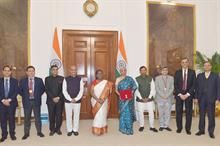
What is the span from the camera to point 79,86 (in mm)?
6027

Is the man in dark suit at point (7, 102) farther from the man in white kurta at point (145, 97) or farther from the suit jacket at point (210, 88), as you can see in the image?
the suit jacket at point (210, 88)

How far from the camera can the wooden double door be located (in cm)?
798

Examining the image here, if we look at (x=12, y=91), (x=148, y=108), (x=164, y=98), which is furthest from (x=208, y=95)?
(x=12, y=91)

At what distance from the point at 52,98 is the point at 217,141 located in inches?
132

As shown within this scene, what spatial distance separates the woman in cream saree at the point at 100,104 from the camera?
599cm

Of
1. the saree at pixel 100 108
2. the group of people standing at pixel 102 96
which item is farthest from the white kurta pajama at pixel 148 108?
the saree at pixel 100 108

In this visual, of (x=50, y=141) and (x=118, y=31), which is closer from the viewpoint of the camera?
(x=50, y=141)

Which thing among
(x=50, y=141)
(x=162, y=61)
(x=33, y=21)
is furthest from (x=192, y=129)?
(x=33, y=21)

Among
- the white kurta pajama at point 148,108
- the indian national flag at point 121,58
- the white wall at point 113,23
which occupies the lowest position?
the white kurta pajama at point 148,108

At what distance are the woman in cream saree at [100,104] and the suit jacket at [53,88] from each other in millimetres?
686

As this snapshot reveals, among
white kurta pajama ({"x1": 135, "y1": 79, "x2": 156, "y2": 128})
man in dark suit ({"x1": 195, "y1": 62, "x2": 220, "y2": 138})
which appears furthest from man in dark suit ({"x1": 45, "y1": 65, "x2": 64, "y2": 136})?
man in dark suit ({"x1": 195, "y1": 62, "x2": 220, "y2": 138})

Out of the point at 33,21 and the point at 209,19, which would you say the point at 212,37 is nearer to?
the point at 209,19

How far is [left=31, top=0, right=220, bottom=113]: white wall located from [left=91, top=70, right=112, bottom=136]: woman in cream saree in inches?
87.0

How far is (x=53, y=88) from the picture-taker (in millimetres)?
5965
